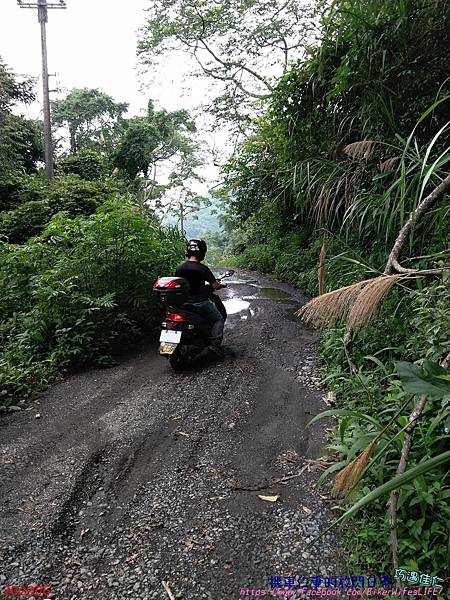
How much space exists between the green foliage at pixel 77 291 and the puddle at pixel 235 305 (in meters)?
1.66

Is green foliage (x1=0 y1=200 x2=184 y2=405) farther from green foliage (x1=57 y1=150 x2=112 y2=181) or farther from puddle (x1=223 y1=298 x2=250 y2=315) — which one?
green foliage (x1=57 y1=150 x2=112 y2=181)

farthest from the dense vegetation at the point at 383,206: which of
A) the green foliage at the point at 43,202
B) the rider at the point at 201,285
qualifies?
the green foliage at the point at 43,202

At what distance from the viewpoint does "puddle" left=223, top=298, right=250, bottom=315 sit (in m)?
7.07

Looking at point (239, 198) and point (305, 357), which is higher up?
point (239, 198)

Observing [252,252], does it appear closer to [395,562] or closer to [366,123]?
[366,123]

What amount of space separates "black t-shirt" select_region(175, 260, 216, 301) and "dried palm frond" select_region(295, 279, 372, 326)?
9.10ft

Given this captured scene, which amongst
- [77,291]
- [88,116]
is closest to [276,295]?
[77,291]

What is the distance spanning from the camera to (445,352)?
2182 millimetres

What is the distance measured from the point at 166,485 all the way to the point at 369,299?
1739 millimetres

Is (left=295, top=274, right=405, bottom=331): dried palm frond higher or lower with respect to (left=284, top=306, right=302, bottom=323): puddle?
higher

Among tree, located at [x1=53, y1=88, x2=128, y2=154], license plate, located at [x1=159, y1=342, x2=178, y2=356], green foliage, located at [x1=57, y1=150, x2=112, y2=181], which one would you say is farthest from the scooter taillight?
tree, located at [x1=53, y1=88, x2=128, y2=154]

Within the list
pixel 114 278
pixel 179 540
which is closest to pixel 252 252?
pixel 114 278

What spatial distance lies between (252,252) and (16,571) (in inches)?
507

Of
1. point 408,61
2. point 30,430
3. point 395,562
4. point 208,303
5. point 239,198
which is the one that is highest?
point 408,61
